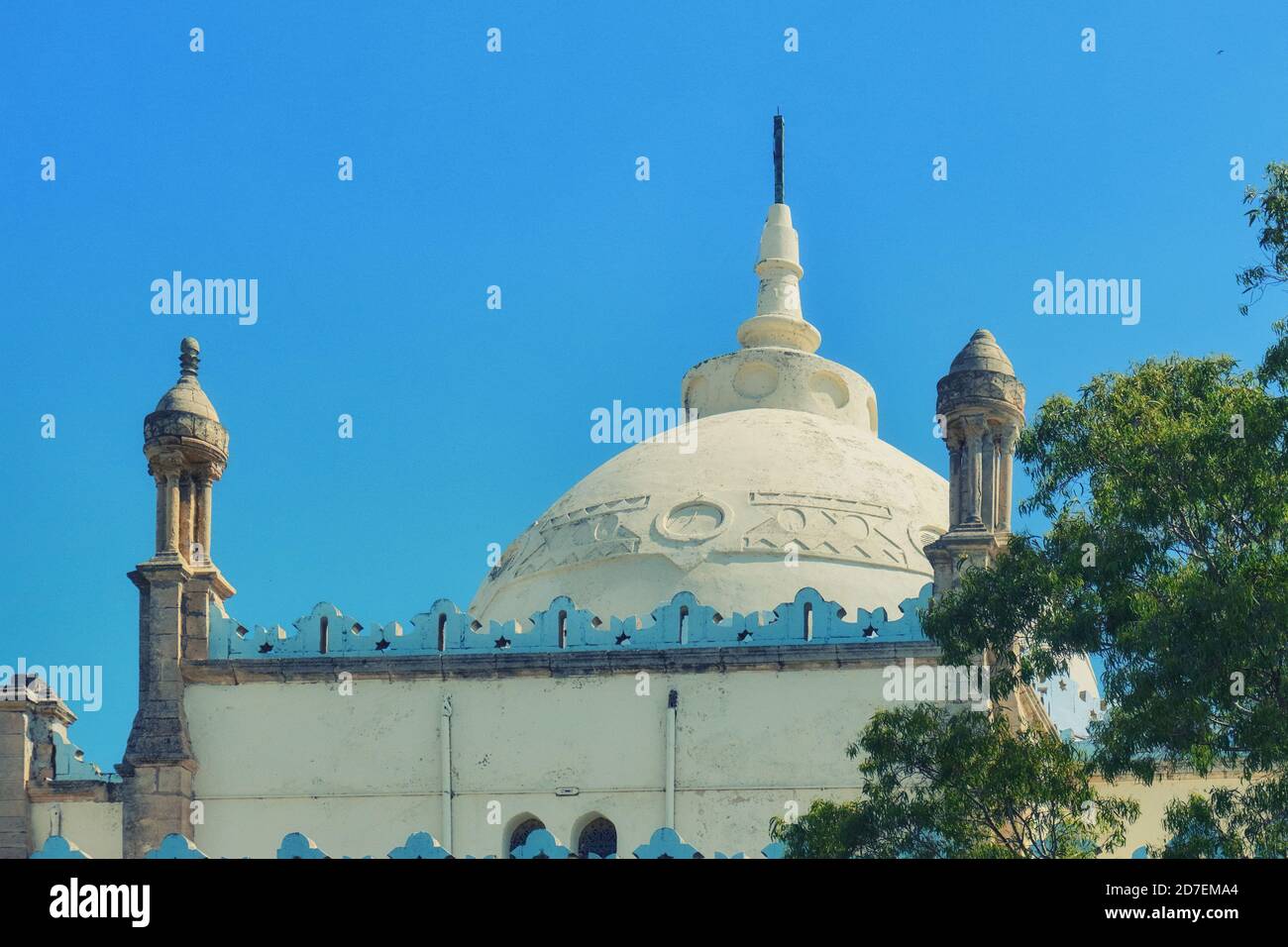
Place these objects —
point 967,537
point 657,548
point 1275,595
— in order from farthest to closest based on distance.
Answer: point 657,548 < point 967,537 < point 1275,595

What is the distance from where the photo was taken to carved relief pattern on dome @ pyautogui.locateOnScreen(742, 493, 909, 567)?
32938 mm

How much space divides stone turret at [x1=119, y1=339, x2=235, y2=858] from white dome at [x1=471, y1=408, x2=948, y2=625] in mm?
5158

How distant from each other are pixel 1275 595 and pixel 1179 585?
0.90 metres

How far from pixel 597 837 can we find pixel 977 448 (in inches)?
256

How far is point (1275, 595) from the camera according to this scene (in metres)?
20.4

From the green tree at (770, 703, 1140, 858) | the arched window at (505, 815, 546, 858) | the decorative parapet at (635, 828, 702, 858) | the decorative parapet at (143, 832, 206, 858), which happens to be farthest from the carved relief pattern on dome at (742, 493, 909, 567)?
the decorative parapet at (143, 832, 206, 858)

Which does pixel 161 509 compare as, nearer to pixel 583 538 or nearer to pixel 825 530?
pixel 583 538

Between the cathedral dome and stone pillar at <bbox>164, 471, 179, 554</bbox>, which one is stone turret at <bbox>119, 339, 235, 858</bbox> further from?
the cathedral dome

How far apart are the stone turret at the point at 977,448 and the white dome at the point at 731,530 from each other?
296 cm

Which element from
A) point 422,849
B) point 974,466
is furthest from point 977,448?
point 422,849
